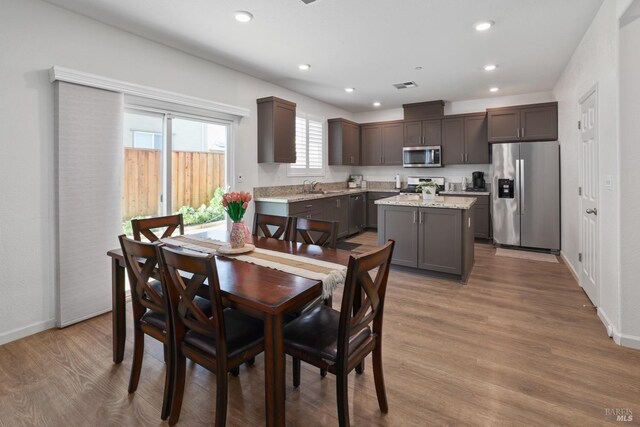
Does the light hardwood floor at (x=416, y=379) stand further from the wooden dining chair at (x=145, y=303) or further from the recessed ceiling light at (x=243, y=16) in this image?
the recessed ceiling light at (x=243, y=16)

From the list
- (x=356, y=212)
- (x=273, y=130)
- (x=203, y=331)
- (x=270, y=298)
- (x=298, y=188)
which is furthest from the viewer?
(x=356, y=212)

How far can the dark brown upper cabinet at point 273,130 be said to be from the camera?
4715 mm

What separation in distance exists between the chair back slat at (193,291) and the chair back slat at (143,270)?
0.48 feet

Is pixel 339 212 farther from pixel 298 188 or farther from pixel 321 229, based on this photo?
pixel 321 229

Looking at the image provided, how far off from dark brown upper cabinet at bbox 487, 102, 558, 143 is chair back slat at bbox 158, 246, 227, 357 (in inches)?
231

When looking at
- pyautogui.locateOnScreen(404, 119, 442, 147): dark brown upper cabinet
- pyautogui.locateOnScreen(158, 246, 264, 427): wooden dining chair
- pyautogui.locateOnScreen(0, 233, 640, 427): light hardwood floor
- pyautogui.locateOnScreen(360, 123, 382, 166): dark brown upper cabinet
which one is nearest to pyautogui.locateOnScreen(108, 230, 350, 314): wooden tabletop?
pyautogui.locateOnScreen(158, 246, 264, 427): wooden dining chair

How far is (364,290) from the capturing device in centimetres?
158

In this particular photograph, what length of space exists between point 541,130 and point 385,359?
506 cm

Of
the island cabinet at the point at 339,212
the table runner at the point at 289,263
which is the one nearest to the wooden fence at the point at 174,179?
the table runner at the point at 289,263

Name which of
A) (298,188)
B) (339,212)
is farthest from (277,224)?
(339,212)

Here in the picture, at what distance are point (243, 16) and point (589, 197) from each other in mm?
3721

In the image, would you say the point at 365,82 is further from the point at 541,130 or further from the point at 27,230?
the point at 27,230

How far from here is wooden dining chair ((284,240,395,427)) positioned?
4.83ft

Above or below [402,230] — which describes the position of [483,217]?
above
